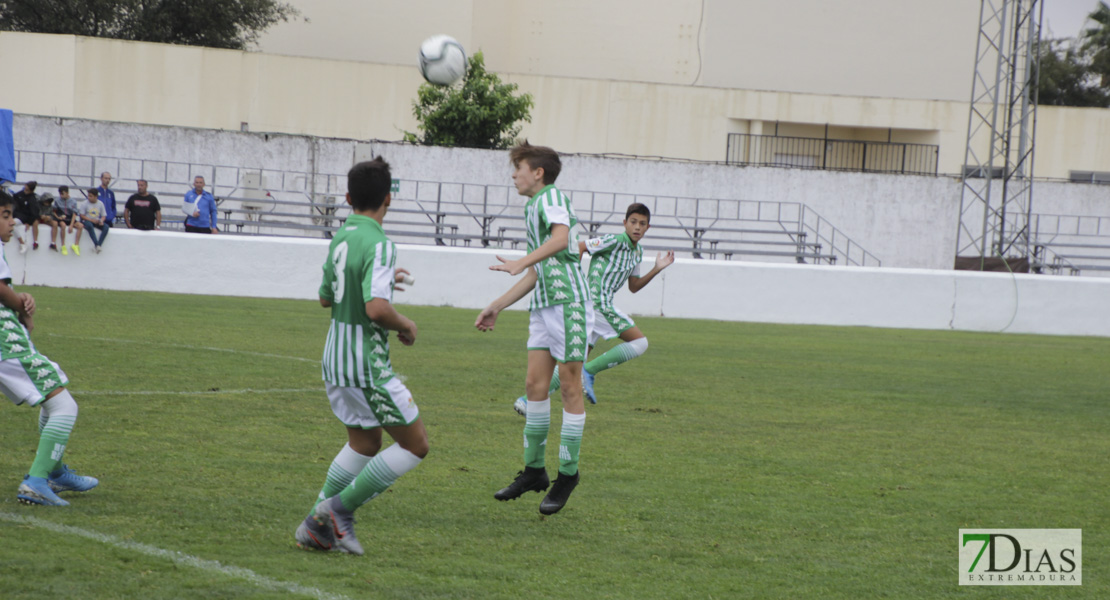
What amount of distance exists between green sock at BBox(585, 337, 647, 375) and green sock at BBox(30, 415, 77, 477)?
17.5 feet

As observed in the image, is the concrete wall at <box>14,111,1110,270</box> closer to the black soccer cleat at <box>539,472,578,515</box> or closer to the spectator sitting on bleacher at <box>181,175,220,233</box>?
the spectator sitting on bleacher at <box>181,175,220,233</box>

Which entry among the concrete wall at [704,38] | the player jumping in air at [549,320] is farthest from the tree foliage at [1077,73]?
the player jumping in air at [549,320]

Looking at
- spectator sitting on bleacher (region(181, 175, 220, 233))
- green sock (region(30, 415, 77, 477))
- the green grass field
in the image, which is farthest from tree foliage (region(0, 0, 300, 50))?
green sock (region(30, 415, 77, 477))

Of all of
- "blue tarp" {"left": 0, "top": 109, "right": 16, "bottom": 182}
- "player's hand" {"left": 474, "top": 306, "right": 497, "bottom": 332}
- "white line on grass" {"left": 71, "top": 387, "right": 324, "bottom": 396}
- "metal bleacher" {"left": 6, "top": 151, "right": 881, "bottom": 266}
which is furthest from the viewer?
"metal bleacher" {"left": 6, "top": 151, "right": 881, "bottom": 266}

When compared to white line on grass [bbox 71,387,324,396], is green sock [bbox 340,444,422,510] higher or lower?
higher

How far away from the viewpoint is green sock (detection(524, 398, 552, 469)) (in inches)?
239

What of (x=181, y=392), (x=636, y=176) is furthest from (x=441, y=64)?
(x=636, y=176)

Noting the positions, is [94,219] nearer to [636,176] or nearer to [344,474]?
[636,176]

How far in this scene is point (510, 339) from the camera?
51.5ft

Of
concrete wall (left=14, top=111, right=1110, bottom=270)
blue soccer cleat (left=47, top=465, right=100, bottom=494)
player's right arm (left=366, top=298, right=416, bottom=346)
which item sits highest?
concrete wall (left=14, top=111, right=1110, bottom=270)

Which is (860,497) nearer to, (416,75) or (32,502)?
(32,502)

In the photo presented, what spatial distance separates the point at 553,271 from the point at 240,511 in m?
2.05

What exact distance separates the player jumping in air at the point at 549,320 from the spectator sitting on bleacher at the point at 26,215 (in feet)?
52.0

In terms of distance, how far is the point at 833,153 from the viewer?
126ft
